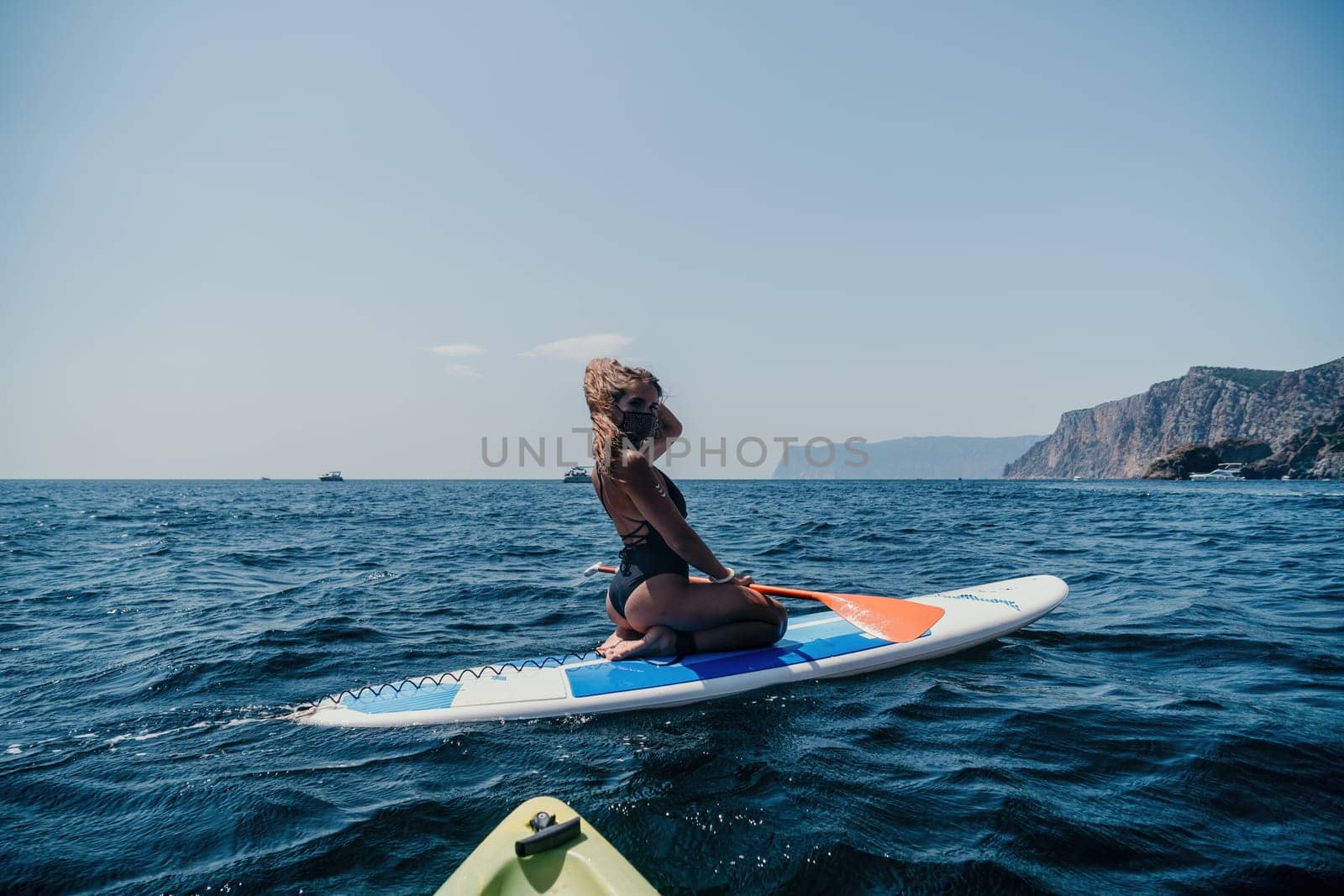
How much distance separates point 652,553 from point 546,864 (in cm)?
215

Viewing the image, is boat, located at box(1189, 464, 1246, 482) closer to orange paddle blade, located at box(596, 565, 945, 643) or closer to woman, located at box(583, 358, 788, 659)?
orange paddle blade, located at box(596, 565, 945, 643)

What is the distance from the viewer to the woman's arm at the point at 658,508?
12.2 feet

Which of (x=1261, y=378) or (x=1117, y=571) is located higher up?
(x=1261, y=378)

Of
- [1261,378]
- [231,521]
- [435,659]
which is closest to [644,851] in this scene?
Answer: [435,659]

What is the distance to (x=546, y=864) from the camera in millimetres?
1992

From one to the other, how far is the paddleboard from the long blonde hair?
4.44 ft

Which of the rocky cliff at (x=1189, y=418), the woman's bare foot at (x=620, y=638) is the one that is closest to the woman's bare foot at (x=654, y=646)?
the woman's bare foot at (x=620, y=638)

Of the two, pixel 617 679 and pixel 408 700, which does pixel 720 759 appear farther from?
pixel 408 700

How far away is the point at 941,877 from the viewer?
224 centimetres

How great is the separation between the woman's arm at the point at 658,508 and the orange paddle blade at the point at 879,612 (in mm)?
1019

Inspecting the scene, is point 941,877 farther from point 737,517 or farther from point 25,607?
point 737,517

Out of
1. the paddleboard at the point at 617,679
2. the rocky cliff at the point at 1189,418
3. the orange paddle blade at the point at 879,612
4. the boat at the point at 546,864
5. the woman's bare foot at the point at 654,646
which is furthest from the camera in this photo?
the rocky cliff at the point at 1189,418

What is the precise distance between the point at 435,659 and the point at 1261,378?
145858mm

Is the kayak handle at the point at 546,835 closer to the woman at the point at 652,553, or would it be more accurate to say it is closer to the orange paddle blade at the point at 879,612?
the woman at the point at 652,553
